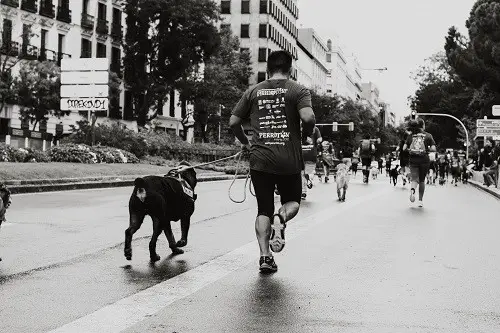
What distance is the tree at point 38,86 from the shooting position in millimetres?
43219

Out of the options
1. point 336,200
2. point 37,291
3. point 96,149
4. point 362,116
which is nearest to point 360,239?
point 37,291

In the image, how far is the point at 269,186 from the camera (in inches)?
286

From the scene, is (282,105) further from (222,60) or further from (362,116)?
(362,116)

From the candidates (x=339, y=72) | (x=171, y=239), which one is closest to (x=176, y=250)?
(x=171, y=239)

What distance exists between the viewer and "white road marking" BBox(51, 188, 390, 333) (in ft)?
16.6

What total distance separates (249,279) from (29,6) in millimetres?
48203

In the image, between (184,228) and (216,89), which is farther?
(216,89)

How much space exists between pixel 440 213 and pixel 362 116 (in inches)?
4159

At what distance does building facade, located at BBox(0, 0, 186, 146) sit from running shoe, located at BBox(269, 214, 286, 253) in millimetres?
38876

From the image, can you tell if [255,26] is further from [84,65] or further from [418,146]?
[418,146]

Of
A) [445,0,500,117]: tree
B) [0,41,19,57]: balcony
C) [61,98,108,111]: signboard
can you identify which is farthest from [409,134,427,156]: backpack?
[445,0,500,117]: tree

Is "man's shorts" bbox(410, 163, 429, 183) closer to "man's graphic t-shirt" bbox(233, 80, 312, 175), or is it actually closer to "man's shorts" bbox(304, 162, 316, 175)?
"man's shorts" bbox(304, 162, 316, 175)

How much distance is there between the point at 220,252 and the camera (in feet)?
28.6

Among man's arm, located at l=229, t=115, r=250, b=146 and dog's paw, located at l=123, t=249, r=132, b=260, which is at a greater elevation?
man's arm, located at l=229, t=115, r=250, b=146
